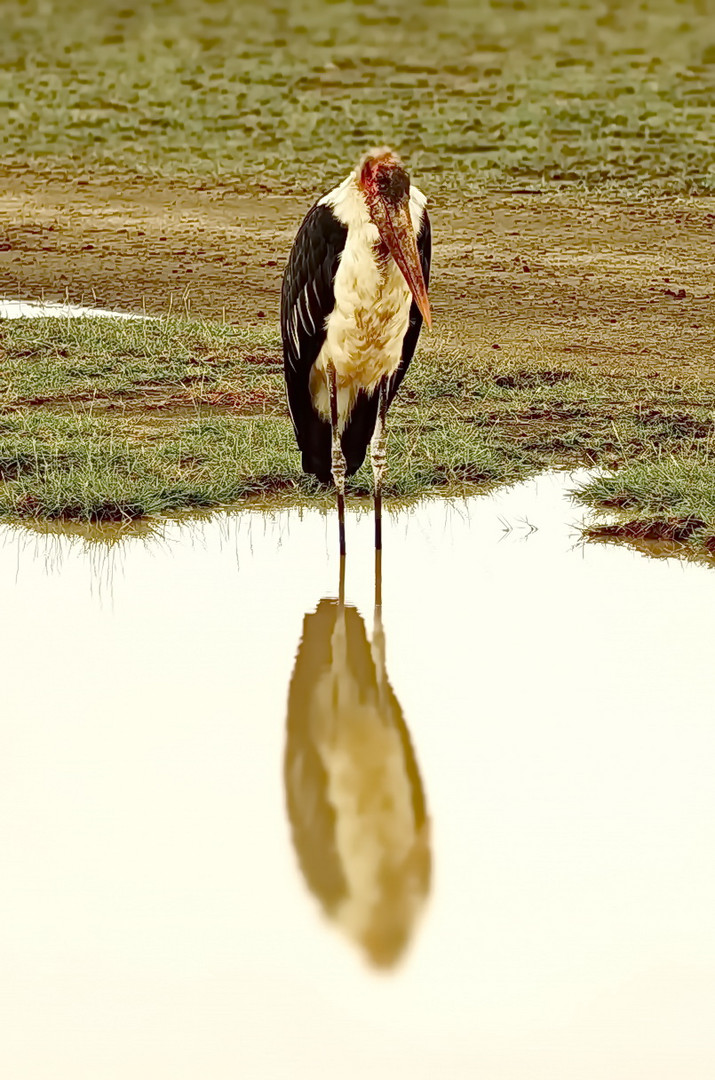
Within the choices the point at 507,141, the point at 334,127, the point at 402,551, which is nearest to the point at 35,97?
the point at 334,127

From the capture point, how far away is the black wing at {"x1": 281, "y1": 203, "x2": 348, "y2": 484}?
5332mm

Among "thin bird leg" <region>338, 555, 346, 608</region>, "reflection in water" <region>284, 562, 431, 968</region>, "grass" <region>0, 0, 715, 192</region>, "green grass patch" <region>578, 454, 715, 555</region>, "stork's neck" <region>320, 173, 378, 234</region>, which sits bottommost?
"reflection in water" <region>284, 562, 431, 968</region>

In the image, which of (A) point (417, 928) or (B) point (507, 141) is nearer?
(A) point (417, 928)

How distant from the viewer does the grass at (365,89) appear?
13.5 meters

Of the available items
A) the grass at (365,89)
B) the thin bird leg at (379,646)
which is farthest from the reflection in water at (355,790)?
the grass at (365,89)

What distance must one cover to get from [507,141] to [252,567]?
30.2ft

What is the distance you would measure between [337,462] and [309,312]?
0.51 meters

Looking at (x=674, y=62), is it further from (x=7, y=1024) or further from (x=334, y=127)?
(x=7, y=1024)

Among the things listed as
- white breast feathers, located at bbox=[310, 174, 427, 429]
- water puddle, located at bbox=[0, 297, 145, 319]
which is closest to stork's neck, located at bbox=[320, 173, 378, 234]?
white breast feathers, located at bbox=[310, 174, 427, 429]

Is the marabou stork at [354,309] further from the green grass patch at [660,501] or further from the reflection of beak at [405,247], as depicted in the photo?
the green grass patch at [660,501]

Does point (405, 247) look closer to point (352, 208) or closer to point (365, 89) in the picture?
point (352, 208)

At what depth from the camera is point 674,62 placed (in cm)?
1714

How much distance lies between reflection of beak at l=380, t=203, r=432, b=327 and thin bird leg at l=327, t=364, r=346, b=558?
0.51 m

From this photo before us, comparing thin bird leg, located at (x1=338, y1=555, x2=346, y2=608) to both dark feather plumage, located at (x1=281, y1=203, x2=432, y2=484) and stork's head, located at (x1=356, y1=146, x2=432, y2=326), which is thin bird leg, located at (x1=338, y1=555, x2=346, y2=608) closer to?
dark feather plumage, located at (x1=281, y1=203, x2=432, y2=484)
